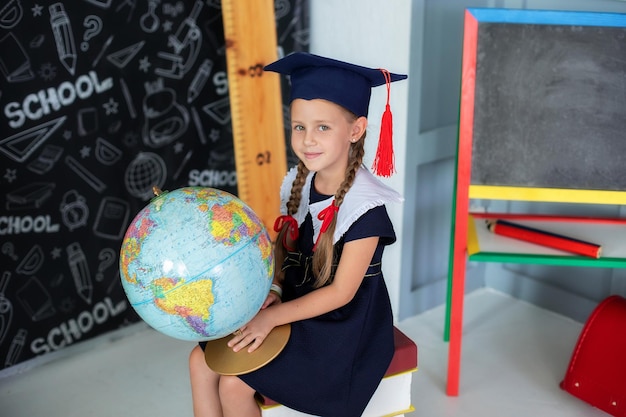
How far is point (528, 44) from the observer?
268cm

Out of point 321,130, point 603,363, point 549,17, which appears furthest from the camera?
point 603,363

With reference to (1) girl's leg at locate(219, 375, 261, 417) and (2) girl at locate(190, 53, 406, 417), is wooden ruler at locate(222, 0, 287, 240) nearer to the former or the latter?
(2) girl at locate(190, 53, 406, 417)

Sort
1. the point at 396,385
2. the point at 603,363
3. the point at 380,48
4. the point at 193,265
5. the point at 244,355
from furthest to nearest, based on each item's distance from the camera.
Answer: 1. the point at 380,48
2. the point at 603,363
3. the point at 396,385
4. the point at 244,355
5. the point at 193,265

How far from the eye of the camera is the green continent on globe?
176cm

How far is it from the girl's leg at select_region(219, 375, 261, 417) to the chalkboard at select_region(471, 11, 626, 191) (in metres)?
1.35

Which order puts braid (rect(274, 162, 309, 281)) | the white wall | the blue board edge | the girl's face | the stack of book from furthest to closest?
the white wall
the blue board edge
braid (rect(274, 162, 309, 281))
the stack of book
the girl's face

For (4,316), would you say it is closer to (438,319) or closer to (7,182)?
(7,182)

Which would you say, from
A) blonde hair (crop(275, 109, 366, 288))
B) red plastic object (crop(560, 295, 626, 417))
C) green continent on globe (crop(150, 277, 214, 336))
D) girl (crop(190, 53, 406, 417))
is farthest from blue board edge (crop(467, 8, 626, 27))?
green continent on globe (crop(150, 277, 214, 336))

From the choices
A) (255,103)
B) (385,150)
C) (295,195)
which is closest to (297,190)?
(295,195)

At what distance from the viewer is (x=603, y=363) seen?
296 cm

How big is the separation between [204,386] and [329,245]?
612mm

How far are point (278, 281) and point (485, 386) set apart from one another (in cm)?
135

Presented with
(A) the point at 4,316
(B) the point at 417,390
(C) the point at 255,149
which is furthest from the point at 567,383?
(A) the point at 4,316

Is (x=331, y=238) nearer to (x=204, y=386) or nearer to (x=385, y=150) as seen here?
(x=385, y=150)
